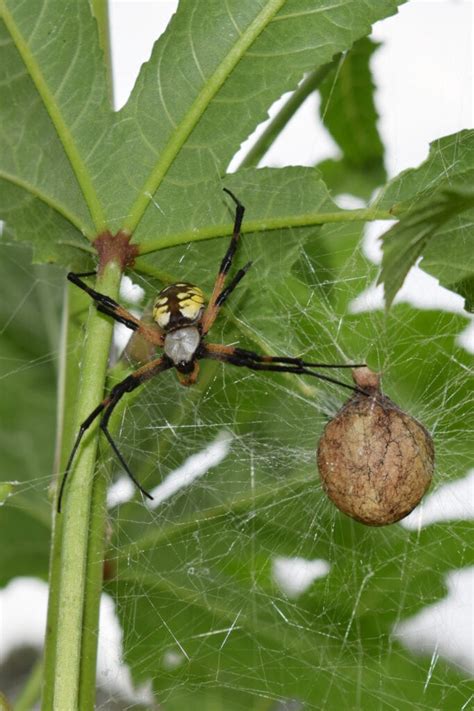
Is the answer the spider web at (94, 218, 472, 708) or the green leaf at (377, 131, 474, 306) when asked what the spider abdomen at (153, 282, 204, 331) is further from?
the green leaf at (377, 131, 474, 306)

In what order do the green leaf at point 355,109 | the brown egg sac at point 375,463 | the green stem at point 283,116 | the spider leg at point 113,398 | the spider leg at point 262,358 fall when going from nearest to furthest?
the spider leg at point 113,398
the brown egg sac at point 375,463
the spider leg at point 262,358
the green stem at point 283,116
the green leaf at point 355,109

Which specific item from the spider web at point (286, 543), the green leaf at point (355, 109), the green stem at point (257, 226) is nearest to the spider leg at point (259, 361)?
the spider web at point (286, 543)

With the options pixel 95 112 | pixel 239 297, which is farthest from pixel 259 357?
pixel 95 112

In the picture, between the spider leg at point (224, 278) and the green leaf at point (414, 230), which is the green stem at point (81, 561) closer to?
the spider leg at point (224, 278)

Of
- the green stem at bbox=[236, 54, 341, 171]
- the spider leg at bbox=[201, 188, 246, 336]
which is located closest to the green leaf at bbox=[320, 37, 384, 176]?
the green stem at bbox=[236, 54, 341, 171]

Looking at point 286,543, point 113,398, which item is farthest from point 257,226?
point 286,543

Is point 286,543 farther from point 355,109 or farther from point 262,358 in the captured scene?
point 355,109
